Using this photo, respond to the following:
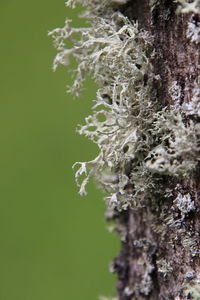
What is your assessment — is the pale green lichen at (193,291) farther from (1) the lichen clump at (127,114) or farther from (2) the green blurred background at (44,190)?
(2) the green blurred background at (44,190)

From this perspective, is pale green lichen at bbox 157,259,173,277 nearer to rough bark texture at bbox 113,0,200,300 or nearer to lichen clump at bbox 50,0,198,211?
rough bark texture at bbox 113,0,200,300

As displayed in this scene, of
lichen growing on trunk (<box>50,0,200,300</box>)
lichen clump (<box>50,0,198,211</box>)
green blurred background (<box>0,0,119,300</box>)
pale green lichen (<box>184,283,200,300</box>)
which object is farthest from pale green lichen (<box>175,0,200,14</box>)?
green blurred background (<box>0,0,119,300</box>)

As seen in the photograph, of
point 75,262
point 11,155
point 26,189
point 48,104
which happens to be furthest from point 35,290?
point 48,104

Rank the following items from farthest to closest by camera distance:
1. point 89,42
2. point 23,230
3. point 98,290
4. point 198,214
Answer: point 23,230, point 98,290, point 89,42, point 198,214

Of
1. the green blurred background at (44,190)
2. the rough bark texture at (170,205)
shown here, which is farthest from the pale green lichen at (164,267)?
the green blurred background at (44,190)

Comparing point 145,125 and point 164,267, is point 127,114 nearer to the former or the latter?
point 145,125

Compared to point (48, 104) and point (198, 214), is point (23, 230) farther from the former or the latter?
point (198, 214)
